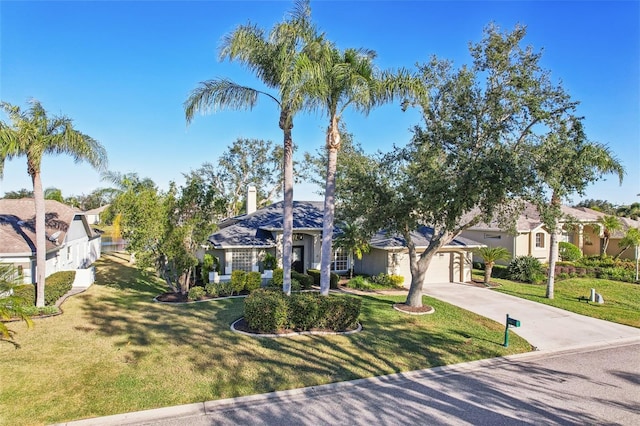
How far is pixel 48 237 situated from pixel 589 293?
25.9 m

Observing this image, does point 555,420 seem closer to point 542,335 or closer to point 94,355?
point 542,335

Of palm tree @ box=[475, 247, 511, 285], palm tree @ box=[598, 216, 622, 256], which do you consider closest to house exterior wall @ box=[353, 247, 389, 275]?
palm tree @ box=[475, 247, 511, 285]

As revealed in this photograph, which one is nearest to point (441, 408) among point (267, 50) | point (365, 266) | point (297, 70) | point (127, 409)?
point (127, 409)

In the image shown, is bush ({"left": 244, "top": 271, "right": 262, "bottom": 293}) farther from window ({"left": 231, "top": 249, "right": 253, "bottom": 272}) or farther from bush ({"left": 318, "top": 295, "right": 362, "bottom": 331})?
bush ({"left": 318, "top": 295, "right": 362, "bottom": 331})

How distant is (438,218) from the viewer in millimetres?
13211

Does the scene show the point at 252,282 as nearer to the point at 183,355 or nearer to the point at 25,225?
the point at 183,355

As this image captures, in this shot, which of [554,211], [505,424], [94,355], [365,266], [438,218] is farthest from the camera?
[365,266]

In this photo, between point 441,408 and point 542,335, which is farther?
point 542,335

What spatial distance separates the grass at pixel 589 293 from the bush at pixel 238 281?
12920mm

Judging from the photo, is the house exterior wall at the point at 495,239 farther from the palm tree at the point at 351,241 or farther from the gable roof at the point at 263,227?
the gable roof at the point at 263,227

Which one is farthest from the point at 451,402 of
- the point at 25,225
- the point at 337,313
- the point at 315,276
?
the point at 25,225

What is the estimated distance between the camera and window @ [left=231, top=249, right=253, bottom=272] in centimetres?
1912

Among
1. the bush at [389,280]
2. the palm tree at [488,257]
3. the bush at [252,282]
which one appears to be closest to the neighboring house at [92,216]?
the bush at [252,282]

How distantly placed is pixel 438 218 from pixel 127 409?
34.7ft
